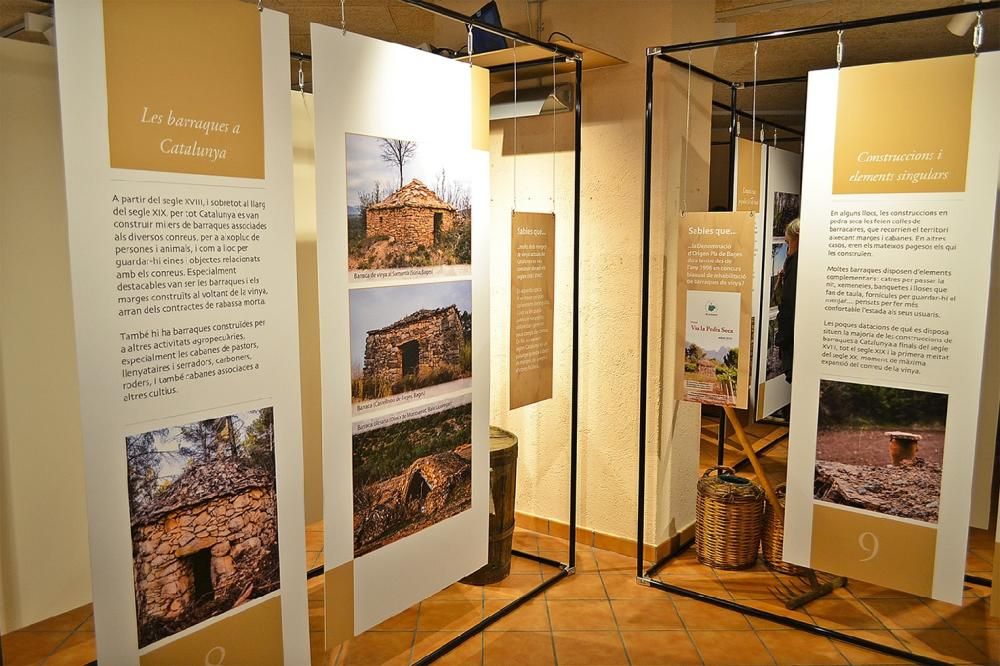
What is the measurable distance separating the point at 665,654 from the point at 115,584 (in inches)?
Result: 86.2

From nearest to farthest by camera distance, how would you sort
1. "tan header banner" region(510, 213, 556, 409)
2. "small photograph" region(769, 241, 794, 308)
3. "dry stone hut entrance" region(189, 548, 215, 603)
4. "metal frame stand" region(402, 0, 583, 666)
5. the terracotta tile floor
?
1. "dry stone hut entrance" region(189, 548, 215, 603)
2. the terracotta tile floor
3. "metal frame stand" region(402, 0, 583, 666)
4. "tan header banner" region(510, 213, 556, 409)
5. "small photograph" region(769, 241, 794, 308)

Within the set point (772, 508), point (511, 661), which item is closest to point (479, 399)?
point (511, 661)

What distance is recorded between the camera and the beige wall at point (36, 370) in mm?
2670

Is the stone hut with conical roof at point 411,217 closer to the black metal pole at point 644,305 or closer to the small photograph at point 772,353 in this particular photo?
the black metal pole at point 644,305

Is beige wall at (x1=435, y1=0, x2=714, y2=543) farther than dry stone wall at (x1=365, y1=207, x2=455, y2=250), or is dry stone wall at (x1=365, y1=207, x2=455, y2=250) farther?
beige wall at (x1=435, y1=0, x2=714, y2=543)

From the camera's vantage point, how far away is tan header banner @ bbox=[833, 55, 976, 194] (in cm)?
277

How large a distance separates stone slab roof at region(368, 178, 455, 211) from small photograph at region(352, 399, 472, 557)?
2.53 feet

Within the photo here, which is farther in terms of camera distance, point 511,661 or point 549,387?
point 549,387

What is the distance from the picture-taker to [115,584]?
1940 millimetres

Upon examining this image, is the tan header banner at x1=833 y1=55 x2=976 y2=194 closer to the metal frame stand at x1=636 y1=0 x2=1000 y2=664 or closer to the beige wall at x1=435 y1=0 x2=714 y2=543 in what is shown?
the metal frame stand at x1=636 y1=0 x2=1000 y2=664

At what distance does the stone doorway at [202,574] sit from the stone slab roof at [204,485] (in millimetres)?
159

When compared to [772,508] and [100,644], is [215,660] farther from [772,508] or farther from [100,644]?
[772,508]

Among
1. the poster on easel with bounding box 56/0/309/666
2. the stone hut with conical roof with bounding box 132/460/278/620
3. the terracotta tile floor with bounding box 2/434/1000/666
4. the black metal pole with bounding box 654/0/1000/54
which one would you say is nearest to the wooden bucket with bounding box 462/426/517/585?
the terracotta tile floor with bounding box 2/434/1000/666

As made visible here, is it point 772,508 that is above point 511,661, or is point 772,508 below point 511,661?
above
